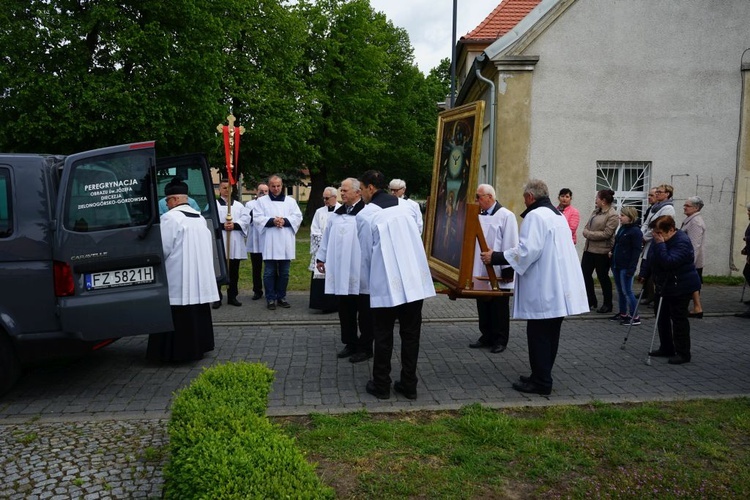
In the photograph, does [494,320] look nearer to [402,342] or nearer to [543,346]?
[543,346]

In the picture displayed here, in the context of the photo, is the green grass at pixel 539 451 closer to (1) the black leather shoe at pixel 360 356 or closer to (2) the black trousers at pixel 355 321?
(1) the black leather shoe at pixel 360 356

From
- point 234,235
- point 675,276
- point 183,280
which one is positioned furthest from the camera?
point 234,235

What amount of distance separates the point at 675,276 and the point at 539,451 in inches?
136

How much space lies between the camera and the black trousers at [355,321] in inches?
281

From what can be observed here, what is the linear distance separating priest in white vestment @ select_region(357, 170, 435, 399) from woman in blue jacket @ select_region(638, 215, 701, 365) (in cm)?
289

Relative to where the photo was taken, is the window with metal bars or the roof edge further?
the window with metal bars

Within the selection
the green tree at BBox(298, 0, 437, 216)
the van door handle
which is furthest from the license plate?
the green tree at BBox(298, 0, 437, 216)

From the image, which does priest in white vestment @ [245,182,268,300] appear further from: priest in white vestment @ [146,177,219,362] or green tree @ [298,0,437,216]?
green tree @ [298,0,437,216]

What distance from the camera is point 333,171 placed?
3956 centimetres

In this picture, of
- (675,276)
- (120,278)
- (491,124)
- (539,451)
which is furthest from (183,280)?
(491,124)

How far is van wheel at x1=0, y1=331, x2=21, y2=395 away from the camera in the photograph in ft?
18.7

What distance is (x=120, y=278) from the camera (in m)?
5.90

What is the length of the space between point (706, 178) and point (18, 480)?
14375 millimetres

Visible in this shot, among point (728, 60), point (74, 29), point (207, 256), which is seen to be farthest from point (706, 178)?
point (74, 29)
